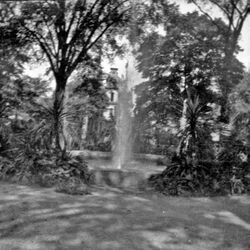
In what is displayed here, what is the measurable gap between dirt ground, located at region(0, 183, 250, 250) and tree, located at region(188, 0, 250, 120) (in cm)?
1014

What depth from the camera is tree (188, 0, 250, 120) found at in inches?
570

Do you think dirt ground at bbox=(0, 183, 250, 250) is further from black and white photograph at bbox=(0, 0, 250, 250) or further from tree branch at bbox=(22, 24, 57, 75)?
tree branch at bbox=(22, 24, 57, 75)

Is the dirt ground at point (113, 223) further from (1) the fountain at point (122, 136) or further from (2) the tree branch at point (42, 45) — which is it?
(1) the fountain at point (122, 136)

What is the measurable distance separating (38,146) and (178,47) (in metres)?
11.8

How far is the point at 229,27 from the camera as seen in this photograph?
50.3ft

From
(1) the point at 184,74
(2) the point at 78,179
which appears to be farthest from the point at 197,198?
(1) the point at 184,74

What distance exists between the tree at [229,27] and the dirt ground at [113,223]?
10.1 m

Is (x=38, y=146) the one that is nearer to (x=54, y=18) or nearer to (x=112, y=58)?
(x=54, y=18)

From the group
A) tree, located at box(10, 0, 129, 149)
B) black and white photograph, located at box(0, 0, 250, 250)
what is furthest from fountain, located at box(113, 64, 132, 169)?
tree, located at box(10, 0, 129, 149)

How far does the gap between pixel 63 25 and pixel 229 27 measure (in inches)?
380

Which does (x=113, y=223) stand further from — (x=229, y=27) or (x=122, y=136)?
(x=229, y=27)

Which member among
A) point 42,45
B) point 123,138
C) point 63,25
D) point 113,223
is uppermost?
point 63,25

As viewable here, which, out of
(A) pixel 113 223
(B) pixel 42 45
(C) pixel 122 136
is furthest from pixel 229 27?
(A) pixel 113 223

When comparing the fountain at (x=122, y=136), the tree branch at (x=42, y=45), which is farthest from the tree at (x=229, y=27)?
the tree branch at (x=42, y=45)
